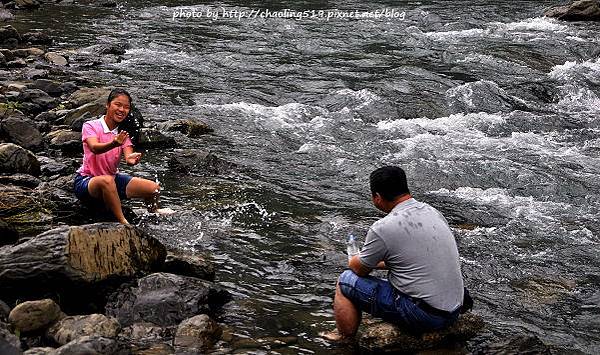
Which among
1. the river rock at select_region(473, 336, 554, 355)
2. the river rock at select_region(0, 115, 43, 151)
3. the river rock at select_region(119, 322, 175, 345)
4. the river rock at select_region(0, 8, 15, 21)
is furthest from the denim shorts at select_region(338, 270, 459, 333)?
the river rock at select_region(0, 8, 15, 21)

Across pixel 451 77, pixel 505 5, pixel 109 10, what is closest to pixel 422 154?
pixel 451 77

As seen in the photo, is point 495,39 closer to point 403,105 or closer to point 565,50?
point 565,50

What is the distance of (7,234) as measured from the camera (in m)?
7.98

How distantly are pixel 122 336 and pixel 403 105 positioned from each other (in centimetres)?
1131

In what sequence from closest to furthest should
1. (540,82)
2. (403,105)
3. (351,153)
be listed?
(351,153)
(403,105)
(540,82)

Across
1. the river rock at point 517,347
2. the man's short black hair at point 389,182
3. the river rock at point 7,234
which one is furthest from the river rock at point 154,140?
the river rock at point 517,347

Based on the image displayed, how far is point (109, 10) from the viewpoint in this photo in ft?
99.8

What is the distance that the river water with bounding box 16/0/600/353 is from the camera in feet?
27.3

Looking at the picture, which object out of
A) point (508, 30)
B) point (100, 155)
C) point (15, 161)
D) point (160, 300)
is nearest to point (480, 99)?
point (508, 30)

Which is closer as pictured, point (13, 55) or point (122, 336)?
point (122, 336)

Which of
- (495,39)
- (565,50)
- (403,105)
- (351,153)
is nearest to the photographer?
(351,153)

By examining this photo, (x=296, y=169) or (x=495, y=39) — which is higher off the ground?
(x=495, y=39)

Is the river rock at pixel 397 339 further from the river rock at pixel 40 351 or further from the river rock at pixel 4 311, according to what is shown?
the river rock at pixel 4 311

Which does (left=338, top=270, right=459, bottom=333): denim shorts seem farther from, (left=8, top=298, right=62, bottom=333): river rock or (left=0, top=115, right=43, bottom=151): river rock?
(left=0, top=115, right=43, bottom=151): river rock
